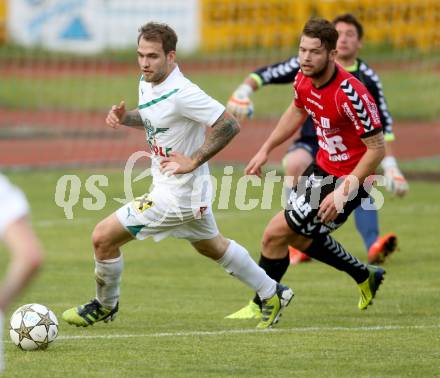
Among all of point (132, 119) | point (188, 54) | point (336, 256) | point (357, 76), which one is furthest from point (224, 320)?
point (188, 54)

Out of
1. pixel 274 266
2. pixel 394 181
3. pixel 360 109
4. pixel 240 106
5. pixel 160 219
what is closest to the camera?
pixel 160 219

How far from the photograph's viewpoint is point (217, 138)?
25.9ft

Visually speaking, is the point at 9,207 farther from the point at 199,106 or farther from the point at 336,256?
the point at 336,256

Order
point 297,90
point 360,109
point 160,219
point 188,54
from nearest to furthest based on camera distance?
point 160,219 → point 360,109 → point 297,90 → point 188,54

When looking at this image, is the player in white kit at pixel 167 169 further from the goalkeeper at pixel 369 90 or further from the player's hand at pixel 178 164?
the goalkeeper at pixel 369 90

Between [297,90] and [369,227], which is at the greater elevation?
[297,90]

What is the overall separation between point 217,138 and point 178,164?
0.32 m

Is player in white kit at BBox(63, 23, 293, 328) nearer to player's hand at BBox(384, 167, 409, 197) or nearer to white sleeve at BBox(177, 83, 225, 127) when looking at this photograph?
white sleeve at BBox(177, 83, 225, 127)

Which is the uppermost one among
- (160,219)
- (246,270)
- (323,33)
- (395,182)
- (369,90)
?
(323,33)

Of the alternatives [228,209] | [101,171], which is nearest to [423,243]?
[228,209]

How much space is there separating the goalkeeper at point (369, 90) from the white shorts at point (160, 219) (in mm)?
2685

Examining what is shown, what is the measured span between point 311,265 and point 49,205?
→ 17.9 feet

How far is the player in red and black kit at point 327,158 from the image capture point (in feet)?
26.9

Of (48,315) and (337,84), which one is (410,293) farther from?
(48,315)
